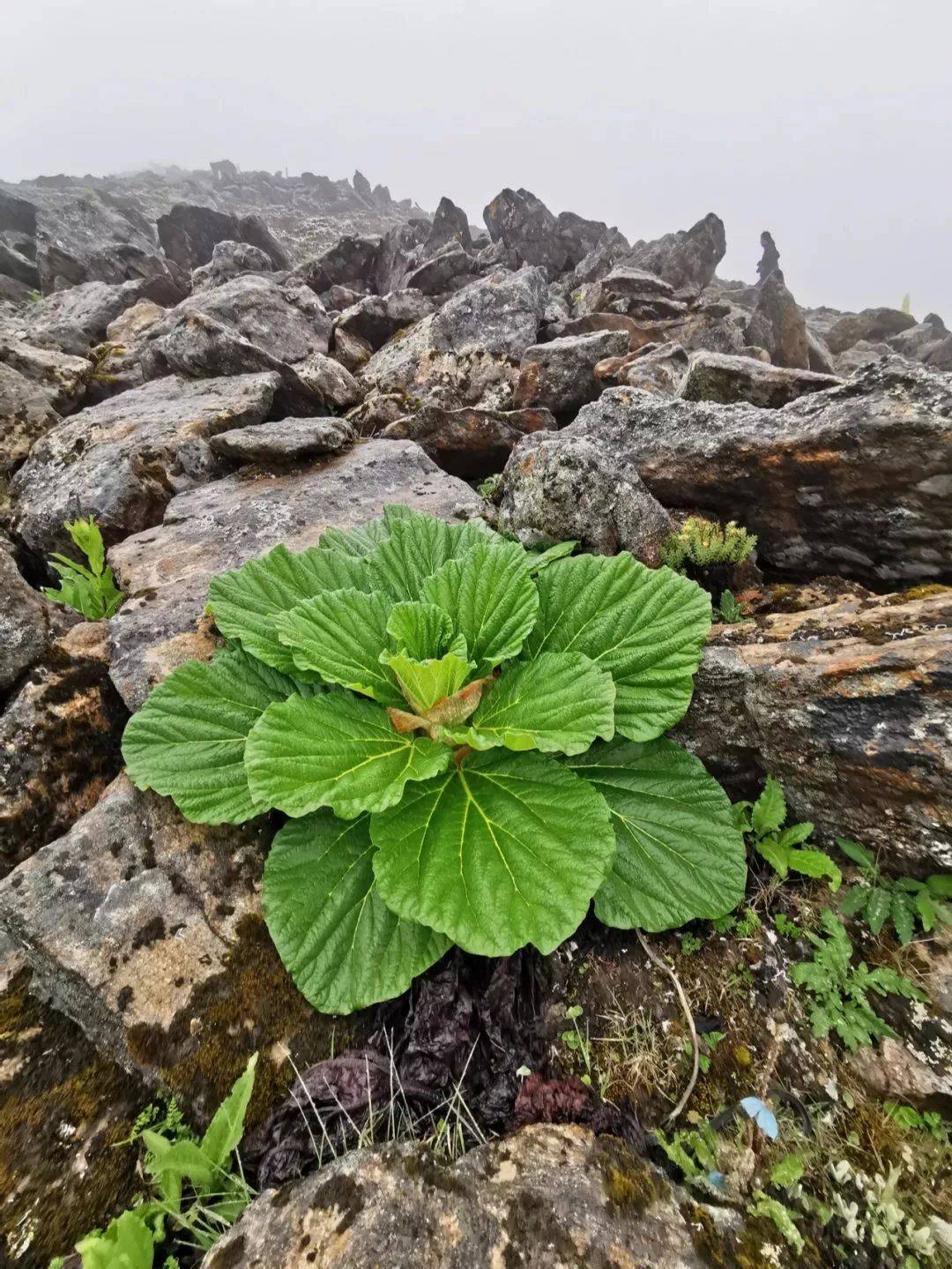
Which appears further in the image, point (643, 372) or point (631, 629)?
point (643, 372)

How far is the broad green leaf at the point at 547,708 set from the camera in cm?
196

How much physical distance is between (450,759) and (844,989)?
164cm

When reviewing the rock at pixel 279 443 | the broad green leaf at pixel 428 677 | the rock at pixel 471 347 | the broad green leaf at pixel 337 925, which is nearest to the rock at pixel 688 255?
the rock at pixel 471 347

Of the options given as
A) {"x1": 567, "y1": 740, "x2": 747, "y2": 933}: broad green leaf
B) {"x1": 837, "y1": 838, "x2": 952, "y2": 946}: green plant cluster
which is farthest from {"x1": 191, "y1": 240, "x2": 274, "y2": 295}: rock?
{"x1": 837, "y1": 838, "x2": 952, "y2": 946}: green plant cluster

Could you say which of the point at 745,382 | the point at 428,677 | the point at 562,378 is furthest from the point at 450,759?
the point at 562,378

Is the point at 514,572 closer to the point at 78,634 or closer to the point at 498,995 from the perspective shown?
the point at 498,995

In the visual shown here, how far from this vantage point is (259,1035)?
205cm

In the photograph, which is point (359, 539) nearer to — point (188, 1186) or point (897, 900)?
point (188, 1186)

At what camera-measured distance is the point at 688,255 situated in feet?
86.5

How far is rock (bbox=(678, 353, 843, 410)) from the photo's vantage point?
5371mm

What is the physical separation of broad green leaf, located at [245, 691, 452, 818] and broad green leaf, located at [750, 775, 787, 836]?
1369mm

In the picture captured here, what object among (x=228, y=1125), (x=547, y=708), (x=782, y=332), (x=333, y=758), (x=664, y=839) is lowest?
(x=228, y=1125)

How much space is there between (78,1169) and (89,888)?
89 cm

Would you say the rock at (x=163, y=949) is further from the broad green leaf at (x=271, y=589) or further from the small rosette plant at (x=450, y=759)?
the broad green leaf at (x=271, y=589)
